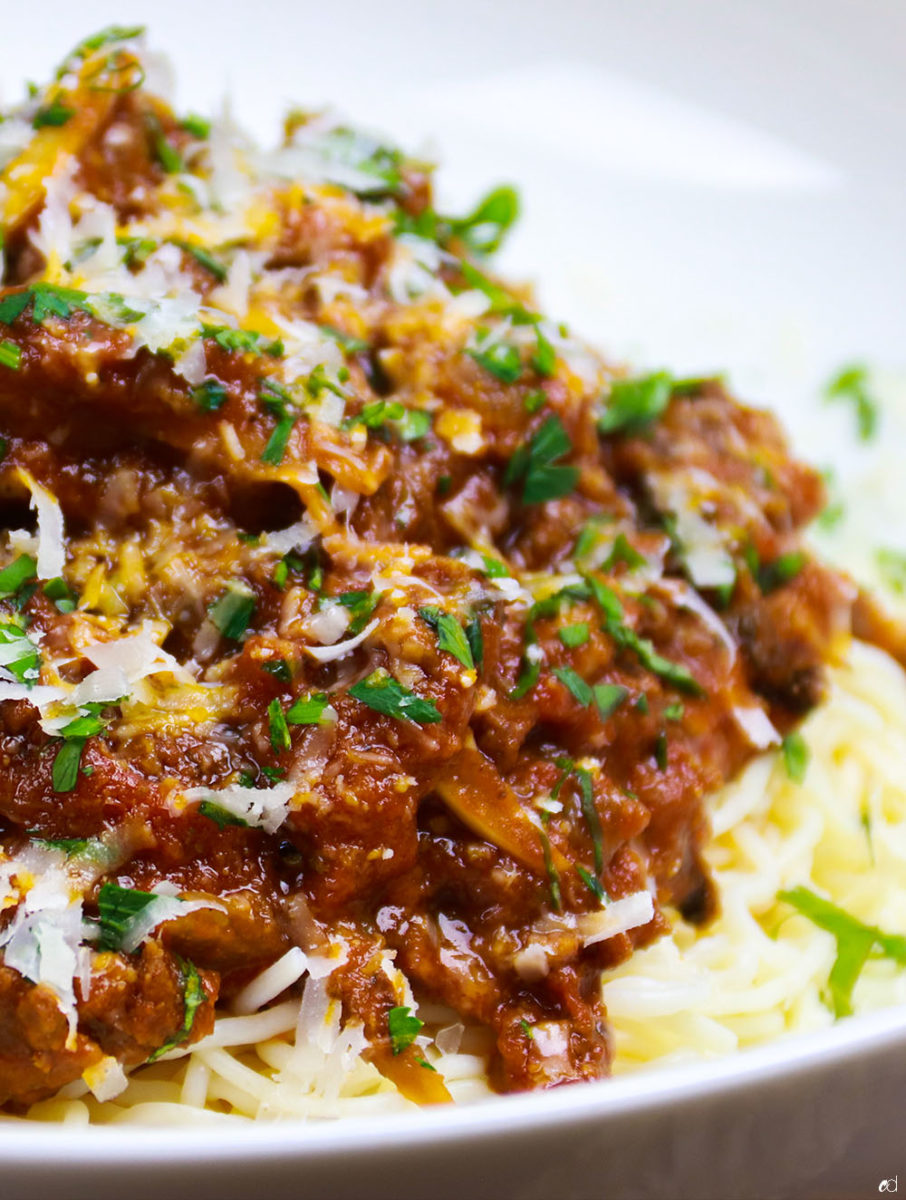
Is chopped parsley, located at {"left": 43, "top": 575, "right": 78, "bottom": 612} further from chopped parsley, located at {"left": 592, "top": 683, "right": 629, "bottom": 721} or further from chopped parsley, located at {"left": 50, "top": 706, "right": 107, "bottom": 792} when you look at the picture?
chopped parsley, located at {"left": 592, "top": 683, "right": 629, "bottom": 721}

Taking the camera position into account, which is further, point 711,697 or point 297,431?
point 711,697

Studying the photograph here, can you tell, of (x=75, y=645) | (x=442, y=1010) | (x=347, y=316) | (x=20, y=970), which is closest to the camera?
(x=20, y=970)

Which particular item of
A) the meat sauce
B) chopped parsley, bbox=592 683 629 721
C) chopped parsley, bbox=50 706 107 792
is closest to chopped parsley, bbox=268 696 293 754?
the meat sauce

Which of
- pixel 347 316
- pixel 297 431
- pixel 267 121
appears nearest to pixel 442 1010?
pixel 297 431

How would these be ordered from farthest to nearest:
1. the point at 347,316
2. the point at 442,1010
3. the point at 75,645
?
the point at 347,316 < the point at 442,1010 < the point at 75,645

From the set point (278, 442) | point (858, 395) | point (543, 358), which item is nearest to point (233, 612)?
point (278, 442)

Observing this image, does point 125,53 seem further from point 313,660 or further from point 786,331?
point 786,331

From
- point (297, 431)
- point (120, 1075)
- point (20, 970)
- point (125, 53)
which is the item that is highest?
point (125, 53)

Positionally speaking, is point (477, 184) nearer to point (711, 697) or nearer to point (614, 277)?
point (614, 277)

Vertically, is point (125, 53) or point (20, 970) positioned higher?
point (125, 53)
